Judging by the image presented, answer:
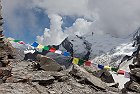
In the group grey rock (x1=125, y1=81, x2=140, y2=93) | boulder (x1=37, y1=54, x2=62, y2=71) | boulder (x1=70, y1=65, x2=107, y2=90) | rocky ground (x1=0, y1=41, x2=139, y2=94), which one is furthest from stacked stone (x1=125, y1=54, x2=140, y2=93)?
boulder (x1=37, y1=54, x2=62, y2=71)

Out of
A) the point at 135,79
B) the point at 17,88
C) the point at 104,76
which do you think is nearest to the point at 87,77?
the point at 135,79

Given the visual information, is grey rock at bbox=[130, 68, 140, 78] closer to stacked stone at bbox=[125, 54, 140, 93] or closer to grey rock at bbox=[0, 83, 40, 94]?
stacked stone at bbox=[125, 54, 140, 93]

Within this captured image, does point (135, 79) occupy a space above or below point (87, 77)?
below

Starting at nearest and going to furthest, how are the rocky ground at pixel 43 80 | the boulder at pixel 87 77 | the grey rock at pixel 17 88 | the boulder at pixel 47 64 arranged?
1. the grey rock at pixel 17 88
2. the rocky ground at pixel 43 80
3. the boulder at pixel 87 77
4. the boulder at pixel 47 64

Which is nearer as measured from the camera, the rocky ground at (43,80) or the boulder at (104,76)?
the rocky ground at (43,80)

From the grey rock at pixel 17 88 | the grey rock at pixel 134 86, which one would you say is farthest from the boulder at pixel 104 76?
the grey rock at pixel 17 88

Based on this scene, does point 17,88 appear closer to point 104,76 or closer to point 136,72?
point 136,72

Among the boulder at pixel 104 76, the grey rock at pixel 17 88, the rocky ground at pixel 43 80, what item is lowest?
the grey rock at pixel 17 88

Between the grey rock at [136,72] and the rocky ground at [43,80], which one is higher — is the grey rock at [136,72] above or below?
above

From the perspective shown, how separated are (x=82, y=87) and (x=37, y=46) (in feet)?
37.5

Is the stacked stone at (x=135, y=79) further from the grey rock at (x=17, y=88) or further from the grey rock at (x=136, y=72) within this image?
the grey rock at (x=17, y=88)

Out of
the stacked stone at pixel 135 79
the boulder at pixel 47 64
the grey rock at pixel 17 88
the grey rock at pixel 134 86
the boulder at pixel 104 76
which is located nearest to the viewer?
the grey rock at pixel 17 88

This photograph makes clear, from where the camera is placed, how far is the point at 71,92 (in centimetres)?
2847

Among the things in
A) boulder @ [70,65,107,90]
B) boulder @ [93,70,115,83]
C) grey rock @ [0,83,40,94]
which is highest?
boulder @ [93,70,115,83]
